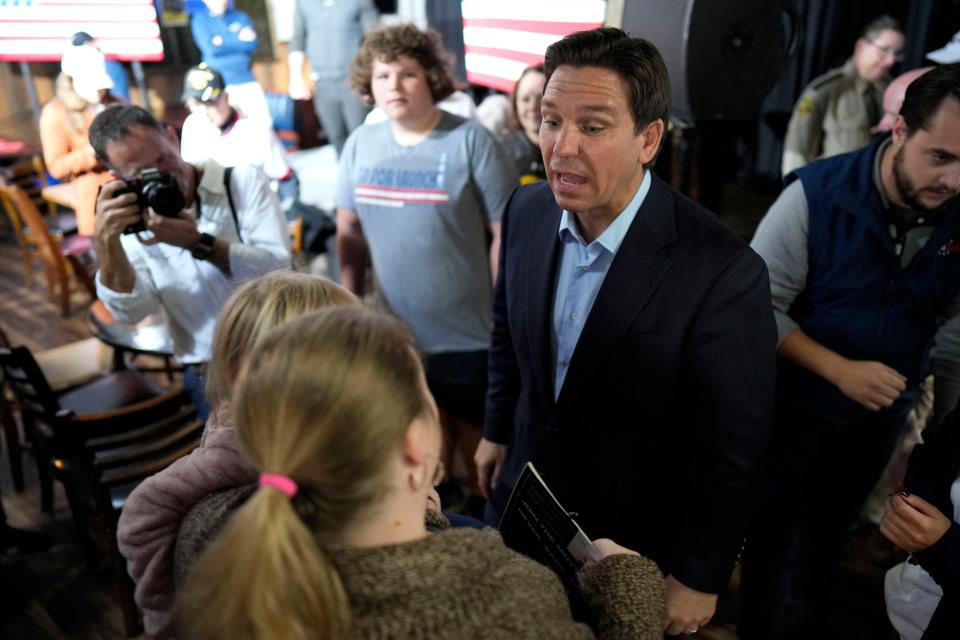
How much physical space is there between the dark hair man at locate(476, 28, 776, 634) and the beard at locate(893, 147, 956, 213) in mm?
534

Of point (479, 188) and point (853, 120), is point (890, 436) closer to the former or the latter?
point (479, 188)

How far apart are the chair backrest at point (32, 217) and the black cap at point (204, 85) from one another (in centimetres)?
126

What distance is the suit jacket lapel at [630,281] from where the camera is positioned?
1201mm

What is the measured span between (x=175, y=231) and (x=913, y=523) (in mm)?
1762

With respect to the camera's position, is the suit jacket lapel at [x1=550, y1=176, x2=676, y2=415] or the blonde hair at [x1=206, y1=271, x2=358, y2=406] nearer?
the blonde hair at [x1=206, y1=271, x2=358, y2=406]

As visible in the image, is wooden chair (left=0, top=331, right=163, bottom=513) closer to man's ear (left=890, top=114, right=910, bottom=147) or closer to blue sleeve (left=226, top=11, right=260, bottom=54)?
man's ear (left=890, top=114, right=910, bottom=147)

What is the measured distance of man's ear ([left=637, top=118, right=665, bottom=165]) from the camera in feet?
4.04

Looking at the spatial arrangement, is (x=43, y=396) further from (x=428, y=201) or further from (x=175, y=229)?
(x=428, y=201)

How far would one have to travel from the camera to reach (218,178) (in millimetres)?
1956

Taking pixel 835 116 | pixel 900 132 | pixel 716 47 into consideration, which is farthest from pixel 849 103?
pixel 900 132

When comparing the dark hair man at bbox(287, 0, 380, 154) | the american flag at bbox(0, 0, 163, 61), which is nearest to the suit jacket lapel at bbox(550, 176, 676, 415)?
the dark hair man at bbox(287, 0, 380, 154)

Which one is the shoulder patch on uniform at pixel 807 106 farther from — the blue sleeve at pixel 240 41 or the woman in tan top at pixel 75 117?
the blue sleeve at pixel 240 41

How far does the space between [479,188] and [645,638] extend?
56.4 inches

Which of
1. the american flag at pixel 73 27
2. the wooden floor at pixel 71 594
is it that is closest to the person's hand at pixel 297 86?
the american flag at pixel 73 27
